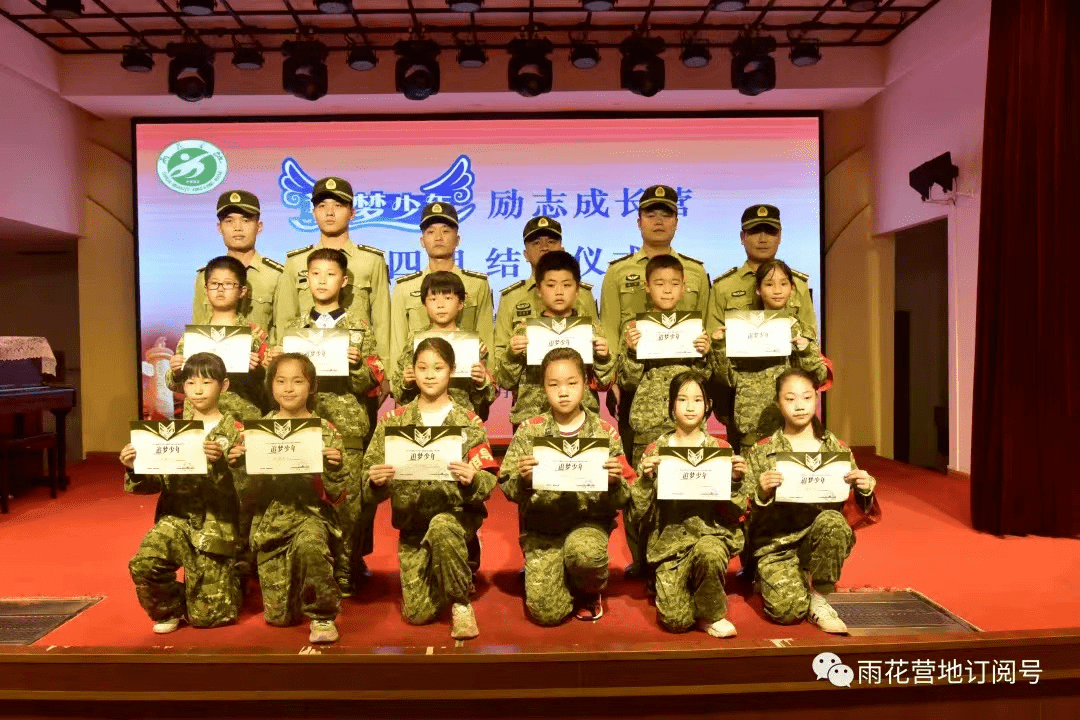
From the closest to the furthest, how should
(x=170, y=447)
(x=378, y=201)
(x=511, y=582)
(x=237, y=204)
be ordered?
(x=170, y=447) < (x=511, y=582) < (x=237, y=204) < (x=378, y=201)

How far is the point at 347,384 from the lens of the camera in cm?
369

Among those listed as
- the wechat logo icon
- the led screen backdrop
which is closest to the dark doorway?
the led screen backdrop

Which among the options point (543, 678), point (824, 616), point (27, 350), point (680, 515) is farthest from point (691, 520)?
point (27, 350)

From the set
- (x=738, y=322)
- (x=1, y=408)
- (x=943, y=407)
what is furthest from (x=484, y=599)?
(x=943, y=407)

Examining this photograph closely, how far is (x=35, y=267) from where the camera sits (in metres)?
8.83

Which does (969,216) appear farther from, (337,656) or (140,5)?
(140,5)

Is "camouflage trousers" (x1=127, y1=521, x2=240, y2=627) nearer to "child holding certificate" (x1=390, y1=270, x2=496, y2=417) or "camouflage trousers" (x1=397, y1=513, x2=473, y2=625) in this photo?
"camouflage trousers" (x1=397, y1=513, x2=473, y2=625)

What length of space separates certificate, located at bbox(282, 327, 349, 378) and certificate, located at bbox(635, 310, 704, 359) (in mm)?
1408

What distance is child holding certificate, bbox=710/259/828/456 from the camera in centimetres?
371

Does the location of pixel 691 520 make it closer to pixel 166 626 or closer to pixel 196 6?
pixel 166 626

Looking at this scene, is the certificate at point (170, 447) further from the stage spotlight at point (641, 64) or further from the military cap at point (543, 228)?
the stage spotlight at point (641, 64)

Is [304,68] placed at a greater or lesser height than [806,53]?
lesser

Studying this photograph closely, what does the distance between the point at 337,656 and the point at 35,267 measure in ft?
27.7

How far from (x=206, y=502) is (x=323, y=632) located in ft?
2.63
